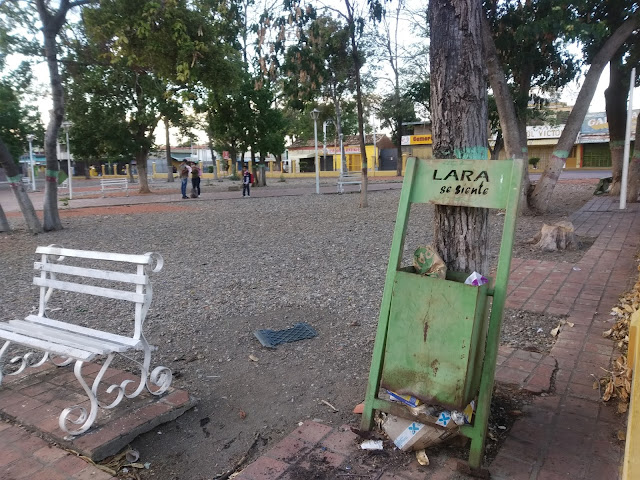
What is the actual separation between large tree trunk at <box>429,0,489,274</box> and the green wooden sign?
31cm

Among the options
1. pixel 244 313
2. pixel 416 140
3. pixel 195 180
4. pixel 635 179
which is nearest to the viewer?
pixel 244 313

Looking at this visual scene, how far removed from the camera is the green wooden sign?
2.25 meters

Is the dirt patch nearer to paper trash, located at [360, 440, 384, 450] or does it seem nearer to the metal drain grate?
the metal drain grate

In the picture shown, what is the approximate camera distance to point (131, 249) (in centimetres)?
890

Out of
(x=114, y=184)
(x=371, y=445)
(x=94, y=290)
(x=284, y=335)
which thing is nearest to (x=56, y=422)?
(x=94, y=290)

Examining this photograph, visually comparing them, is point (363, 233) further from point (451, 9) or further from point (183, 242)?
point (451, 9)

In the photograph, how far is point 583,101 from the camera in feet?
33.2

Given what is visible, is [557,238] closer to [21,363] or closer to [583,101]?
[583,101]

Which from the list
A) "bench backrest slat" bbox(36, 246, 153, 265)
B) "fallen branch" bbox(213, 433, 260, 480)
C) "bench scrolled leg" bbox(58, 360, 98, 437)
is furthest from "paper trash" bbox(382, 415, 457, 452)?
"bench backrest slat" bbox(36, 246, 153, 265)

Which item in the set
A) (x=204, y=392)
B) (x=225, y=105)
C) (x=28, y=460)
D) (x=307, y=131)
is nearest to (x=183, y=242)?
(x=204, y=392)

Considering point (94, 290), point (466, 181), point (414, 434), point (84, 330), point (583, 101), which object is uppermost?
point (583, 101)

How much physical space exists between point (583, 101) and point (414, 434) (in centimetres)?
984

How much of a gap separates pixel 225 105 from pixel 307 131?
84.6 ft

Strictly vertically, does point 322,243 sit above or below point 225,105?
below
